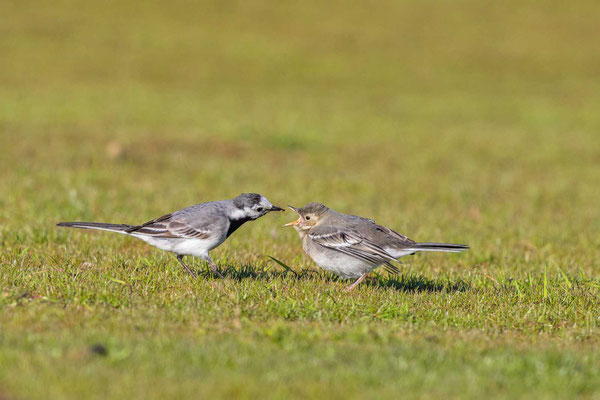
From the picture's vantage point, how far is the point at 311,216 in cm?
947

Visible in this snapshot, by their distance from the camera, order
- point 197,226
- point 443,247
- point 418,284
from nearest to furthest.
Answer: point 443,247
point 197,226
point 418,284

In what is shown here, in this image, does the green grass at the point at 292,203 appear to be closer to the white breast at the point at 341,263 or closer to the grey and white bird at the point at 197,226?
the white breast at the point at 341,263

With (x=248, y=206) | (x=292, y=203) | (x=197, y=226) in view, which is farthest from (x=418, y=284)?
(x=292, y=203)

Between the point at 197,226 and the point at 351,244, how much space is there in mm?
1776

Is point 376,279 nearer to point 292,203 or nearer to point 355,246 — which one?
point 355,246

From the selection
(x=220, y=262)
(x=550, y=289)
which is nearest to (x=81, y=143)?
(x=220, y=262)

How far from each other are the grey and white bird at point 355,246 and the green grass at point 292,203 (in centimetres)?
35

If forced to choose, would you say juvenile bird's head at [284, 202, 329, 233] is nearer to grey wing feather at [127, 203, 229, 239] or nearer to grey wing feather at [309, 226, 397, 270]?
grey wing feather at [309, 226, 397, 270]

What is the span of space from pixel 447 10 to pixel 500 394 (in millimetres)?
53729

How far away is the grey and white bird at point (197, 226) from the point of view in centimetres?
855

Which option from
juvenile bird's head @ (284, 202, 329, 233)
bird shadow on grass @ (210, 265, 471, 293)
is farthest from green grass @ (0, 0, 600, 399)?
juvenile bird's head @ (284, 202, 329, 233)

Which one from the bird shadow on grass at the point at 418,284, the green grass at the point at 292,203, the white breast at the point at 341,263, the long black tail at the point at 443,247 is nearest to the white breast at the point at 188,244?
the green grass at the point at 292,203

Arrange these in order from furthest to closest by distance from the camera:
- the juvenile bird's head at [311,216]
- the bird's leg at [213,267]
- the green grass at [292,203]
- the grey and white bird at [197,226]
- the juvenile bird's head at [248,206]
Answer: the juvenile bird's head at [311,216]
the juvenile bird's head at [248,206]
the bird's leg at [213,267]
the grey and white bird at [197,226]
the green grass at [292,203]

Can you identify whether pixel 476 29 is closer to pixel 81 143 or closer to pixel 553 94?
pixel 553 94
